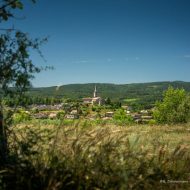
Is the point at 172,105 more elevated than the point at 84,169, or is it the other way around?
the point at 84,169

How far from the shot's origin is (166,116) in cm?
7462

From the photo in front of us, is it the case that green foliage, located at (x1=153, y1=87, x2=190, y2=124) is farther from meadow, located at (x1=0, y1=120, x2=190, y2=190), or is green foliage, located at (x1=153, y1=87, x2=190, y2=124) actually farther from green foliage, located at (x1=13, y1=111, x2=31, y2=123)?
meadow, located at (x1=0, y1=120, x2=190, y2=190)

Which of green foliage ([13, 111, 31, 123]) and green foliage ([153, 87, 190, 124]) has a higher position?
green foliage ([13, 111, 31, 123])

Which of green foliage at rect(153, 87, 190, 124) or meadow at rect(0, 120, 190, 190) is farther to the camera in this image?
green foliage at rect(153, 87, 190, 124)

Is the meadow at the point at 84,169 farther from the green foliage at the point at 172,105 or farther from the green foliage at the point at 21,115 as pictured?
the green foliage at the point at 172,105

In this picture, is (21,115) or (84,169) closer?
(84,169)

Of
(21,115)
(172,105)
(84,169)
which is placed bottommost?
(172,105)

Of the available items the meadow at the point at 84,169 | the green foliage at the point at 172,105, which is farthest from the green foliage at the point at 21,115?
the green foliage at the point at 172,105

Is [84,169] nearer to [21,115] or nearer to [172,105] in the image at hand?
[21,115]

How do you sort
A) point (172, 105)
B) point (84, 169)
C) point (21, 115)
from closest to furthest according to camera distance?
point (84, 169) → point (21, 115) → point (172, 105)

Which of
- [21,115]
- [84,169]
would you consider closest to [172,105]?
[21,115]

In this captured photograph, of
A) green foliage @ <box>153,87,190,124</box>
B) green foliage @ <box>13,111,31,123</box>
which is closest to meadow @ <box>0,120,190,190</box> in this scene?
green foliage @ <box>13,111,31,123</box>

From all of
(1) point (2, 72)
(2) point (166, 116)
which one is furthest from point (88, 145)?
(2) point (166, 116)

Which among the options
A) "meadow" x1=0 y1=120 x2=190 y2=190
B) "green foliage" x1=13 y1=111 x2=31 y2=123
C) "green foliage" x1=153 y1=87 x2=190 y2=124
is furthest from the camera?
"green foliage" x1=153 y1=87 x2=190 y2=124
